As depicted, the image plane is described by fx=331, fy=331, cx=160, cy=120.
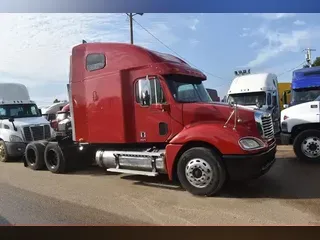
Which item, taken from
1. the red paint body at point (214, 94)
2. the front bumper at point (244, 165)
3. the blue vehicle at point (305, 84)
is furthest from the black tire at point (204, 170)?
the blue vehicle at point (305, 84)

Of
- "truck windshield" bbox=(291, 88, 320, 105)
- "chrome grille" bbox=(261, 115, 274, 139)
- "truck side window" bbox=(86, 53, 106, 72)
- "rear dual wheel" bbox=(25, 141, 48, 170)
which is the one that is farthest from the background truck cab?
"rear dual wheel" bbox=(25, 141, 48, 170)

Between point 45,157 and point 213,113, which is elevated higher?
point 213,113

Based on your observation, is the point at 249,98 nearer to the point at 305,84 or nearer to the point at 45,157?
the point at 305,84

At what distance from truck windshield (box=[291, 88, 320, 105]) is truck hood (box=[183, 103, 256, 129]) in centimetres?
545

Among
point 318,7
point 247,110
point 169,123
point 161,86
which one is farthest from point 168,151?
point 318,7

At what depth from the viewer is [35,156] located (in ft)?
28.2

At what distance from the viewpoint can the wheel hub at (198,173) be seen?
18.1 ft

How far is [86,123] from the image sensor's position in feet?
23.5

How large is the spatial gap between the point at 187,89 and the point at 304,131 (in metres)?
3.49

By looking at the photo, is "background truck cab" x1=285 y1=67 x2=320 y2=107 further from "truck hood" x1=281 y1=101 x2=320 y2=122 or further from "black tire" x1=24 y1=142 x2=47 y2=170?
"black tire" x1=24 y1=142 x2=47 y2=170

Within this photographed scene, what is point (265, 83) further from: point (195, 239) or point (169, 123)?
point (195, 239)

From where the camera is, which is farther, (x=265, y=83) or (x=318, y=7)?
(x=265, y=83)

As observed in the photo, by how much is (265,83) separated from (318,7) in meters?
8.34

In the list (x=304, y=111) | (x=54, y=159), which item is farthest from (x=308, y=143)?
(x=54, y=159)
